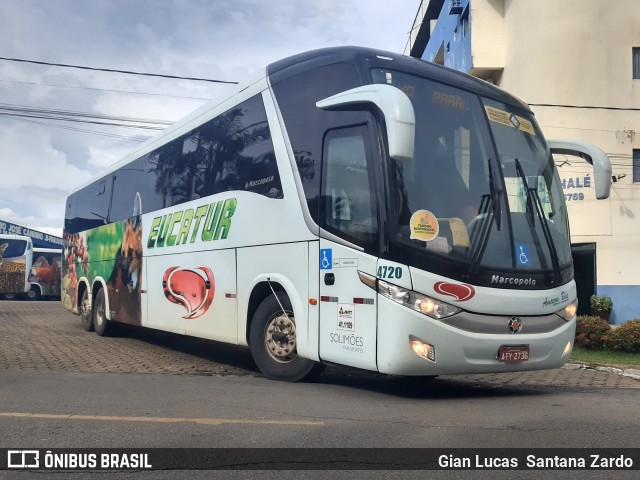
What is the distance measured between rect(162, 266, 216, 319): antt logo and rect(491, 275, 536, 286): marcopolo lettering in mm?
4217

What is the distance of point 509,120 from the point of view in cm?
764

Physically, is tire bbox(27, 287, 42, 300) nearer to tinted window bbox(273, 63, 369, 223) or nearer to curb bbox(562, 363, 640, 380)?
curb bbox(562, 363, 640, 380)

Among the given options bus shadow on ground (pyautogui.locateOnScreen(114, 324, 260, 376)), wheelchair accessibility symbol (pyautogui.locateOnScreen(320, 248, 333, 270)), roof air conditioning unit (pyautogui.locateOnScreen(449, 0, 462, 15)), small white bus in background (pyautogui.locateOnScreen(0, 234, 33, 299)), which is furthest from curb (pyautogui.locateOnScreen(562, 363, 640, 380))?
small white bus in background (pyautogui.locateOnScreen(0, 234, 33, 299))

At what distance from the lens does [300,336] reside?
739cm

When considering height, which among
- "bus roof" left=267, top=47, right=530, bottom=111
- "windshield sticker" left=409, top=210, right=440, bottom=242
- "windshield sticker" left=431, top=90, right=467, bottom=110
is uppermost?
"bus roof" left=267, top=47, right=530, bottom=111

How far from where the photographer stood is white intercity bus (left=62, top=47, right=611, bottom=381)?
6398 mm

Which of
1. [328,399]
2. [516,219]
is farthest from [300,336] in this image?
[516,219]

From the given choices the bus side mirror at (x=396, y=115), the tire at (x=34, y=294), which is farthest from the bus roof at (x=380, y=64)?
the tire at (x=34, y=294)

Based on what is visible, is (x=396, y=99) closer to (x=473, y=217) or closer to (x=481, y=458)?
(x=473, y=217)

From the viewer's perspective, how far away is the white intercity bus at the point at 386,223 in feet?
21.0

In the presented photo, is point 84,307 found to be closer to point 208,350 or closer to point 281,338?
point 208,350

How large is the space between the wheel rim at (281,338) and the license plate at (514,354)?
2321 millimetres

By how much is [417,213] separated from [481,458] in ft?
8.45

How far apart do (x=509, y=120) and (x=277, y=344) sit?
3676 mm
